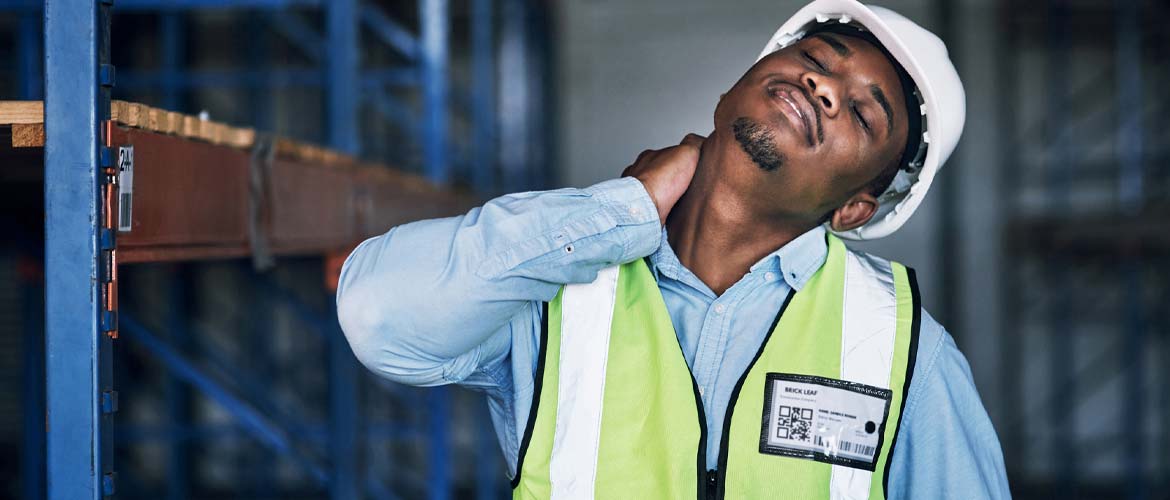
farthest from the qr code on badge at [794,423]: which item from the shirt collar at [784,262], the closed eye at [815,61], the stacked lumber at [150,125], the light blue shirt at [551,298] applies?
the stacked lumber at [150,125]

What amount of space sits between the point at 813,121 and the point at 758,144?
12 cm

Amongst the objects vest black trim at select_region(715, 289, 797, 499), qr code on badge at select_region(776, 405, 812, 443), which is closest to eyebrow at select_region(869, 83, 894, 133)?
vest black trim at select_region(715, 289, 797, 499)

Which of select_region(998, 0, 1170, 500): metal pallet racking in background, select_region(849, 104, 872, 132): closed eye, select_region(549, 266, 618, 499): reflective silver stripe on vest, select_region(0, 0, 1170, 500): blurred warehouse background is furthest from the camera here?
select_region(998, 0, 1170, 500): metal pallet racking in background

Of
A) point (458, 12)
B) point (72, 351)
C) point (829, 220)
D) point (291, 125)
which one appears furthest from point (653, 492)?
point (291, 125)

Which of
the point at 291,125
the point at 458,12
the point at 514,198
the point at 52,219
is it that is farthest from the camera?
the point at 291,125

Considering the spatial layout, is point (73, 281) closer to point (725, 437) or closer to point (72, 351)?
point (72, 351)

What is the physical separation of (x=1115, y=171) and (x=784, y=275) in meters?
9.60

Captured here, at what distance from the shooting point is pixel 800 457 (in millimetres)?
1999

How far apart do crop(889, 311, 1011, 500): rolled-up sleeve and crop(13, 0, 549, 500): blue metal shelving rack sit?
55.6 inches

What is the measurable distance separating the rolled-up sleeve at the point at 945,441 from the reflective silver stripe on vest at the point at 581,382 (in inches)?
23.2

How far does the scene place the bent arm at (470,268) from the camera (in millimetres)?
1861

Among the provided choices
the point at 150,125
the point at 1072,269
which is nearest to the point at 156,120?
the point at 150,125

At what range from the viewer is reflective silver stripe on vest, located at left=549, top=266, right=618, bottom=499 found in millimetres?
1977

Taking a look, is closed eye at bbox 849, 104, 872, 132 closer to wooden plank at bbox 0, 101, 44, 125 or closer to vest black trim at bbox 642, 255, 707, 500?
vest black trim at bbox 642, 255, 707, 500
